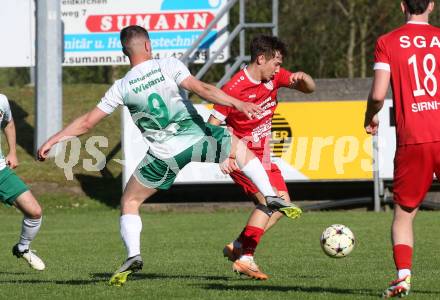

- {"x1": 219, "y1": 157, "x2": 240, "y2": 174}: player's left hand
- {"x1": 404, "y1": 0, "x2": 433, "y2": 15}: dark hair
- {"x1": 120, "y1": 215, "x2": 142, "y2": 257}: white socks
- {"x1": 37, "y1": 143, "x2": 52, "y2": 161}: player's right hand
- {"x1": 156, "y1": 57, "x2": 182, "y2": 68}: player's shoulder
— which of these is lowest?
{"x1": 120, "y1": 215, "x2": 142, "y2": 257}: white socks

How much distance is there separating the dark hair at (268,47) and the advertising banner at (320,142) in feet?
30.4

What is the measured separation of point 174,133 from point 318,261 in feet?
10.5

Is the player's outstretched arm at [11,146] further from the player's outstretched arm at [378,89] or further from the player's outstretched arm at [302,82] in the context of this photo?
the player's outstretched arm at [378,89]

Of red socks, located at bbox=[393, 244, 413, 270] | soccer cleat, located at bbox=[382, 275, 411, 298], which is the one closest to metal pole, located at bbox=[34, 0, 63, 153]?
red socks, located at bbox=[393, 244, 413, 270]

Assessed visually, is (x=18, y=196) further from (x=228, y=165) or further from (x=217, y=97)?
(x=217, y=97)

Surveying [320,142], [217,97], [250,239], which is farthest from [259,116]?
[320,142]

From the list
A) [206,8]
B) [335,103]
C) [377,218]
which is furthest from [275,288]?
[206,8]

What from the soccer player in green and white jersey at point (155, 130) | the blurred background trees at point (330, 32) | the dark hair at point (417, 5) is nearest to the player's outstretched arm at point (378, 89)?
the dark hair at point (417, 5)

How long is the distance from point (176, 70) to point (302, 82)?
5.35ft

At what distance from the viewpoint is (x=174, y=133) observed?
897 centimetres

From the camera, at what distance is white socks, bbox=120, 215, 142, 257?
9.04 meters

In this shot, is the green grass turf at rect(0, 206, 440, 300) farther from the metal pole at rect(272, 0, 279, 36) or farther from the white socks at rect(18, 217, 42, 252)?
the metal pole at rect(272, 0, 279, 36)

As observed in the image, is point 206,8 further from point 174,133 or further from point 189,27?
point 174,133

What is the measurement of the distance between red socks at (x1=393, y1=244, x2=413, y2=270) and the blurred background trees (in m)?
23.9
